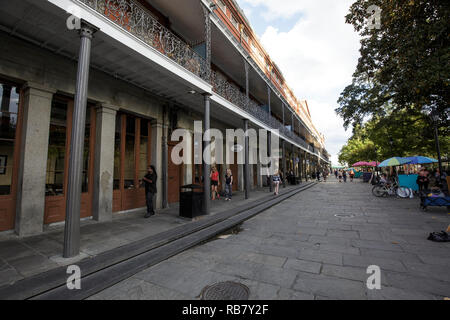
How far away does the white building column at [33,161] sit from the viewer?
474 centimetres

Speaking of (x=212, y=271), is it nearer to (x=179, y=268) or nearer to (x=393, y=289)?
(x=179, y=268)

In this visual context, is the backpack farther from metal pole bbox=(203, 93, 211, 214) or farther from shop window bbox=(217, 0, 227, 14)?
shop window bbox=(217, 0, 227, 14)

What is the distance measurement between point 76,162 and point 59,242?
2098mm

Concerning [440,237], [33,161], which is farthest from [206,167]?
[440,237]

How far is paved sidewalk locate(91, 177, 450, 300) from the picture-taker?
2500mm

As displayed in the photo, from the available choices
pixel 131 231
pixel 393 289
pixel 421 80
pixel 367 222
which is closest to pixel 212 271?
pixel 393 289

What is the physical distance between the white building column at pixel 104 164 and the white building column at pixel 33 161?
1.35 m

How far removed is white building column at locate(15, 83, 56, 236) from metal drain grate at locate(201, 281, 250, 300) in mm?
4979

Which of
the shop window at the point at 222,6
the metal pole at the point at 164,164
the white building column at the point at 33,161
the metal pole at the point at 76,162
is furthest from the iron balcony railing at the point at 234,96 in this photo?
the white building column at the point at 33,161

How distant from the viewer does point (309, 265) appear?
3.22 meters

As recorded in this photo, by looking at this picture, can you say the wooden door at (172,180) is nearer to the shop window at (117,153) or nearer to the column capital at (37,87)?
the shop window at (117,153)

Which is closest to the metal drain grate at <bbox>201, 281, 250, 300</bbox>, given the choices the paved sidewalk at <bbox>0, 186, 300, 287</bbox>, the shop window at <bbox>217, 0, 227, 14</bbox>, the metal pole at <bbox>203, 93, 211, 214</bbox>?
the paved sidewalk at <bbox>0, 186, 300, 287</bbox>

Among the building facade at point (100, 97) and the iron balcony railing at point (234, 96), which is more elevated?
the iron balcony railing at point (234, 96)
